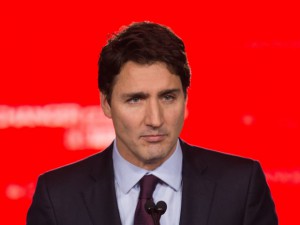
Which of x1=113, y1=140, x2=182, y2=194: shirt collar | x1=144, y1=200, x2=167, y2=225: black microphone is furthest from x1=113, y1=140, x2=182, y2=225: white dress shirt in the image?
x1=144, y1=200, x2=167, y2=225: black microphone

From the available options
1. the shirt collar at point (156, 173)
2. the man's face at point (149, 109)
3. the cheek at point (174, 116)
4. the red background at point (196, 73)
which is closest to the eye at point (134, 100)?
the man's face at point (149, 109)

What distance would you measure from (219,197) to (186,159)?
8.0 inches

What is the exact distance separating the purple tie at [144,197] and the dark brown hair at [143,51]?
13.4 inches

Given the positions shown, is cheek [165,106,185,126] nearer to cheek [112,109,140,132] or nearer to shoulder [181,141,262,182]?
cheek [112,109,140,132]

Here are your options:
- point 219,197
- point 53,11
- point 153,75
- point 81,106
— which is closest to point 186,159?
point 219,197

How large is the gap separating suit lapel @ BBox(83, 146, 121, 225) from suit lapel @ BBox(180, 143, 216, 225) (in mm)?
248

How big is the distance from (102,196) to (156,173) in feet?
0.70

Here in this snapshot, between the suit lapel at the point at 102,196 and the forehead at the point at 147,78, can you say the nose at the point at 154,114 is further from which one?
the suit lapel at the point at 102,196

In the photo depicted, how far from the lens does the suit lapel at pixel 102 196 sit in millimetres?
2676

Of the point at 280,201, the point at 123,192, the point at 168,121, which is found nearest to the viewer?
the point at 168,121

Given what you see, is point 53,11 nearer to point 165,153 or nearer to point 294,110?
A: point 294,110

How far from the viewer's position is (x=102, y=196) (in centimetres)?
273

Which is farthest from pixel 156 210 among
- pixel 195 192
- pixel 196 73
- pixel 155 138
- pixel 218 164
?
pixel 196 73

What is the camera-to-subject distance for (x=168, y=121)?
2.57m
